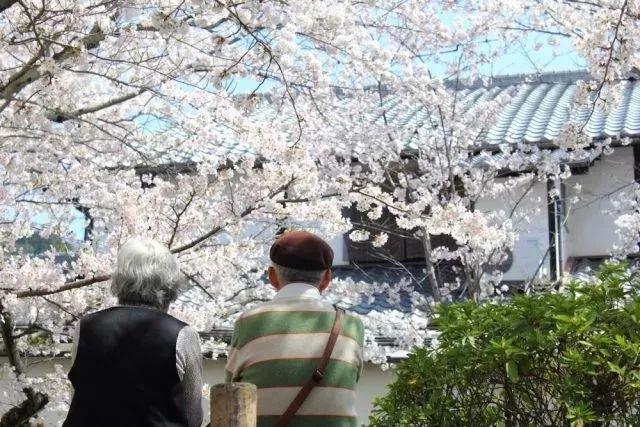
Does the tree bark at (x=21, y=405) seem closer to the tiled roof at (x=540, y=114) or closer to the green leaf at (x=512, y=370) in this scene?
the green leaf at (x=512, y=370)

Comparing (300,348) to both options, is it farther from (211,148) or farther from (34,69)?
(211,148)

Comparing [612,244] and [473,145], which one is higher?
[473,145]

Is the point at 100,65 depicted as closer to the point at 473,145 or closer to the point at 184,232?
the point at 184,232

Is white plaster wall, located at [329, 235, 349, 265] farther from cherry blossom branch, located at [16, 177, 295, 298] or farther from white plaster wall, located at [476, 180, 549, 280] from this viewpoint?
cherry blossom branch, located at [16, 177, 295, 298]

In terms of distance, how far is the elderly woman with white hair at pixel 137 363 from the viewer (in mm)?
2629

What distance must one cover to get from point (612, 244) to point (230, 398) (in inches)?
320

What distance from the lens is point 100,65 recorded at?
253 inches

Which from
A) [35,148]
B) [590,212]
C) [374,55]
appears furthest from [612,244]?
[35,148]

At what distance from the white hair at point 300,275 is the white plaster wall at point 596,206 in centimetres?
724

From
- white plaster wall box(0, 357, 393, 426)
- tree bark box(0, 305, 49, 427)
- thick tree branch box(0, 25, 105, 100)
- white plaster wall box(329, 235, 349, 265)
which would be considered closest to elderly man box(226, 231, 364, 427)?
thick tree branch box(0, 25, 105, 100)

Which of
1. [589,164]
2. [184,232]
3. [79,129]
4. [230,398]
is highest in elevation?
[589,164]

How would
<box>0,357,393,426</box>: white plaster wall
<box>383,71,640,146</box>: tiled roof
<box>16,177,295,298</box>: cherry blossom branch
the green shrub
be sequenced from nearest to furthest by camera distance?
the green shrub, <box>16,177,295,298</box>: cherry blossom branch, <box>0,357,393,426</box>: white plaster wall, <box>383,71,640,146</box>: tiled roof

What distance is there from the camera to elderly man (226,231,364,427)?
9.29 ft

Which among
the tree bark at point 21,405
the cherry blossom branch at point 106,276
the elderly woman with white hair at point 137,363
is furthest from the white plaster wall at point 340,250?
the elderly woman with white hair at point 137,363
